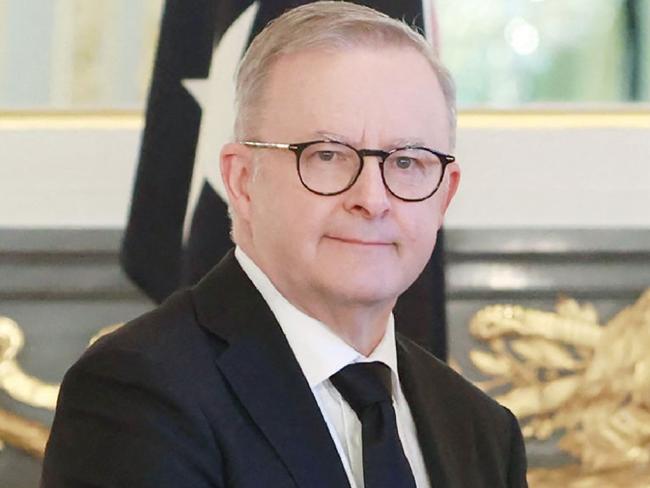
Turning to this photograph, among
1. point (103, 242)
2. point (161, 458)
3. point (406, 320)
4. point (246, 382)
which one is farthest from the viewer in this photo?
point (103, 242)

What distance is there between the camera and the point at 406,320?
2.24 metres

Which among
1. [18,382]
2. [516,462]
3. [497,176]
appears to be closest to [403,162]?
[516,462]

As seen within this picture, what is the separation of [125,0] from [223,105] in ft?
1.81

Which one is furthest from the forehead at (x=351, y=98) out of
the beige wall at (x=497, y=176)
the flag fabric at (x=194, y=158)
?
the beige wall at (x=497, y=176)

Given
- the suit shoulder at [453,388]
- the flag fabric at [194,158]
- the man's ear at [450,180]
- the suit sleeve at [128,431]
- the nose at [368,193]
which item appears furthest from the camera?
the flag fabric at [194,158]

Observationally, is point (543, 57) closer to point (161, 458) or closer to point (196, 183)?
point (196, 183)

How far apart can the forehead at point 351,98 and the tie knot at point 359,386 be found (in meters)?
0.30

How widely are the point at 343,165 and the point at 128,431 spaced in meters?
0.40

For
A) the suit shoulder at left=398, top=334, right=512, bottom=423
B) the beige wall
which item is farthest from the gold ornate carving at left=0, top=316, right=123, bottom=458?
the suit shoulder at left=398, top=334, right=512, bottom=423

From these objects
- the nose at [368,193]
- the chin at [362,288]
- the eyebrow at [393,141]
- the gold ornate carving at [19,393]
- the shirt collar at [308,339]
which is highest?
the eyebrow at [393,141]

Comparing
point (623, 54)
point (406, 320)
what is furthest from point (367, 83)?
point (623, 54)

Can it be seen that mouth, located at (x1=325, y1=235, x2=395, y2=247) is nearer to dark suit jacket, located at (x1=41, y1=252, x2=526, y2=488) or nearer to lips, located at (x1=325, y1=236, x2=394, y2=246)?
lips, located at (x1=325, y1=236, x2=394, y2=246)

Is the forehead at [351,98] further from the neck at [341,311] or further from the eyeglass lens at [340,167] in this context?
the neck at [341,311]

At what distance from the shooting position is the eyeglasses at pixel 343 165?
125 cm
